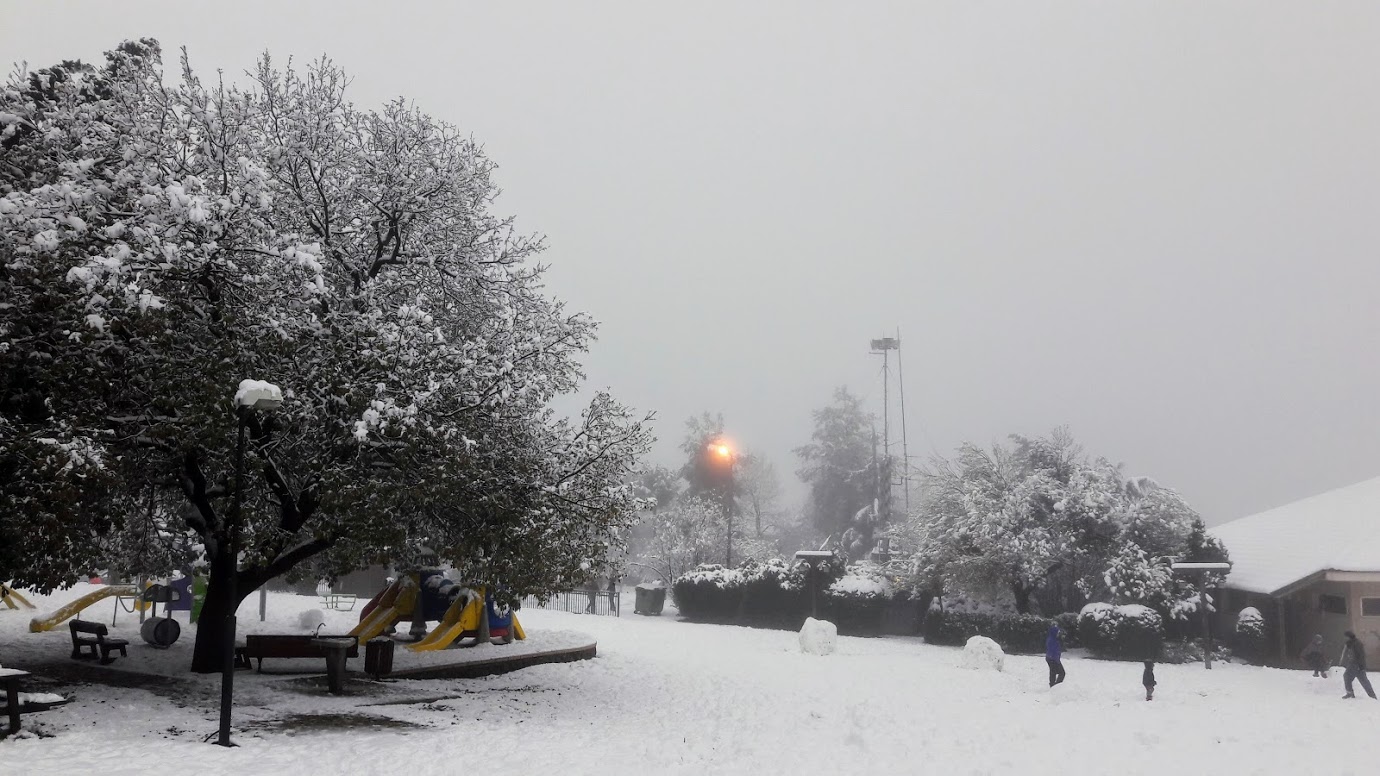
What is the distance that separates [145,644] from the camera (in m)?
19.8

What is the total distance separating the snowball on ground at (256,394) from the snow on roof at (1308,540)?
1083 inches

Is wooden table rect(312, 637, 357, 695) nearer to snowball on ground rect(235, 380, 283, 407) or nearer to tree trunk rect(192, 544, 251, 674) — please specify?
tree trunk rect(192, 544, 251, 674)

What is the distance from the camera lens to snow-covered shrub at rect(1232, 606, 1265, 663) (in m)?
28.9

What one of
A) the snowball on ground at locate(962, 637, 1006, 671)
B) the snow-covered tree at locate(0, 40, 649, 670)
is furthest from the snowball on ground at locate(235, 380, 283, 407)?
the snowball on ground at locate(962, 637, 1006, 671)

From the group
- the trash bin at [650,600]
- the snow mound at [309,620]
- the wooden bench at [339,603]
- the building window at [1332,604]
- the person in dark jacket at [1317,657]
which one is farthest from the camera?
the trash bin at [650,600]

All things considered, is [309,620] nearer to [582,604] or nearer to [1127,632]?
[582,604]

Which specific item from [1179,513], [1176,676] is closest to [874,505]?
[1179,513]

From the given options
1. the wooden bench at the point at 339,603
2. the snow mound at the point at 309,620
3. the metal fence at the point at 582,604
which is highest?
the snow mound at the point at 309,620

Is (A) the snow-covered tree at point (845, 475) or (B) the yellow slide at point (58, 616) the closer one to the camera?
(B) the yellow slide at point (58, 616)

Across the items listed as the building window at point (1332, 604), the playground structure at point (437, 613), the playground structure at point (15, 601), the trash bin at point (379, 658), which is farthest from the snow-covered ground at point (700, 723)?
the building window at point (1332, 604)

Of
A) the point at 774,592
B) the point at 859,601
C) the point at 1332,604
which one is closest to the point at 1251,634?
the point at 1332,604

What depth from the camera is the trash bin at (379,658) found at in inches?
688

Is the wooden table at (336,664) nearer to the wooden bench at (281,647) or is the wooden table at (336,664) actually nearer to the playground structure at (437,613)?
the wooden bench at (281,647)

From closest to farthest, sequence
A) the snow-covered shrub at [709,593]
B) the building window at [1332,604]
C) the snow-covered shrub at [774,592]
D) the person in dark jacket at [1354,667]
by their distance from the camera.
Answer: the person in dark jacket at [1354,667], the building window at [1332,604], the snow-covered shrub at [774,592], the snow-covered shrub at [709,593]
